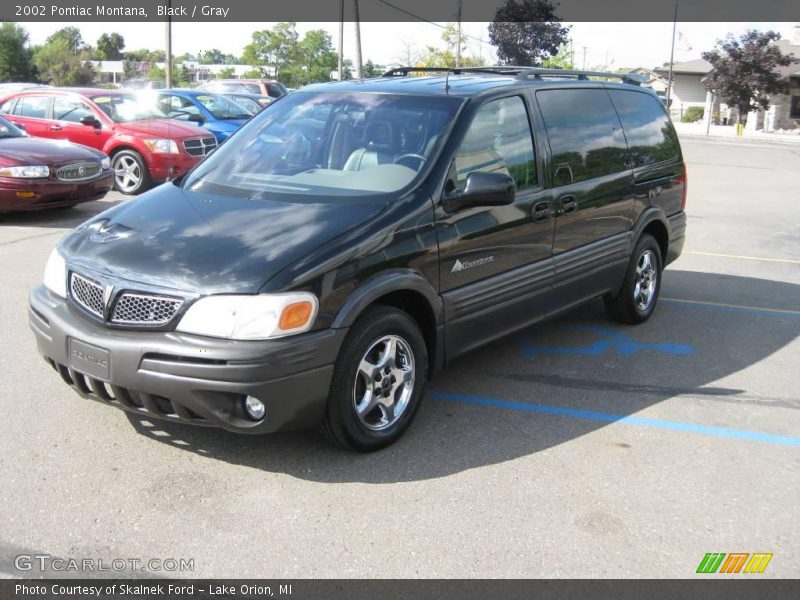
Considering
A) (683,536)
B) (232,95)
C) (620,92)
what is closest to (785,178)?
(232,95)

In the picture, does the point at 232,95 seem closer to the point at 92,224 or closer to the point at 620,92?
the point at 620,92

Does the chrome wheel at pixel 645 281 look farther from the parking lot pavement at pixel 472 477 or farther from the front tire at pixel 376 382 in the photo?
the front tire at pixel 376 382

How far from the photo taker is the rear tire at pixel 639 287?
646 cm

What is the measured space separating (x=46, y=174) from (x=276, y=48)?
2951 inches

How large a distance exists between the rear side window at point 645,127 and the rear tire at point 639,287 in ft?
2.18

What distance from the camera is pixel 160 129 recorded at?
522 inches

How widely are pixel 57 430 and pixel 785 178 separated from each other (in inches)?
781

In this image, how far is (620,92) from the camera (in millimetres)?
6473

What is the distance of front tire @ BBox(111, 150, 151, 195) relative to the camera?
1322cm

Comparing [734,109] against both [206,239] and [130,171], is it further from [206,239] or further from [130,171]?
[206,239]

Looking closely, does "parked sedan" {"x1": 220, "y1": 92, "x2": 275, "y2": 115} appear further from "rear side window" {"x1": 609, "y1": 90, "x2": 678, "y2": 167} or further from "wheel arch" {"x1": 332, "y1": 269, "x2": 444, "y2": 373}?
"wheel arch" {"x1": 332, "y1": 269, "x2": 444, "y2": 373}

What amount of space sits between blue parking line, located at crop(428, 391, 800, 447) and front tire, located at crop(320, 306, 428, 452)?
663mm

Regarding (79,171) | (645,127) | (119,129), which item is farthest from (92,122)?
(645,127)

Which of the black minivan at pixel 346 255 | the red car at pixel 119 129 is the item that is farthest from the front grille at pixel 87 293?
the red car at pixel 119 129
